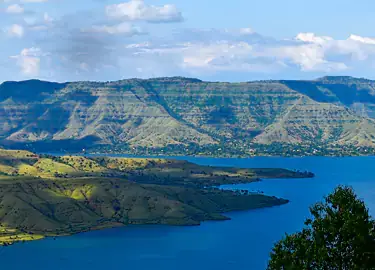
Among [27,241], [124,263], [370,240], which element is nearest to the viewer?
[370,240]

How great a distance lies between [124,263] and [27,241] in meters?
35.5

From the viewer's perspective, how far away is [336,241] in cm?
4053

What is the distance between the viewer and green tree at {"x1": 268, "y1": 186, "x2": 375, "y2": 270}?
39.6 meters

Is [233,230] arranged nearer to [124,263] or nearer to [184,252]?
[184,252]

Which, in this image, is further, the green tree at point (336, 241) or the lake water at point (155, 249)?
the lake water at point (155, 249)

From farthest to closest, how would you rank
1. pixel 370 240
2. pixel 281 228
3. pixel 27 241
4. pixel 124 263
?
pixel 281 228, pixel 27 241, pixel 124 263, pixel 370 240

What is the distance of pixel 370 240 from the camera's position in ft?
132

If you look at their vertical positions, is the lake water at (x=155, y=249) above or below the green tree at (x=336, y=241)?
below

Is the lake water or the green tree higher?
the green tree

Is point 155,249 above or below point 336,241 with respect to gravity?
below

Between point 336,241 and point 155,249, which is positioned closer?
point 336,241

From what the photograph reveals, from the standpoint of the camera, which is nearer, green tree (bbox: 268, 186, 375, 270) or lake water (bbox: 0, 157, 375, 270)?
green tree (bbox: 268, 186, 375, 270)

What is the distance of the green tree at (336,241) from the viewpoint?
1558 inches

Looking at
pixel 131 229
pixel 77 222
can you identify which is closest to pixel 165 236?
pixel 131 229
